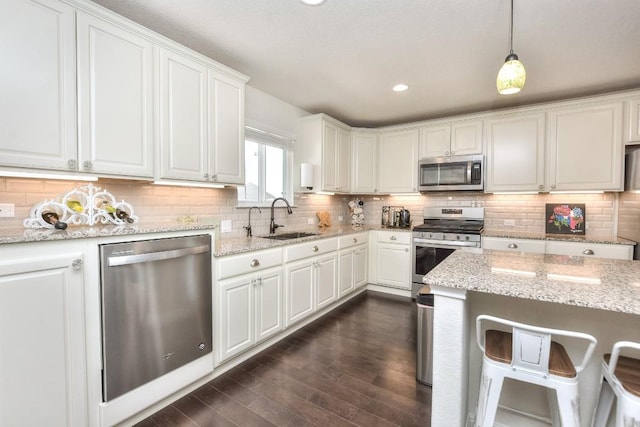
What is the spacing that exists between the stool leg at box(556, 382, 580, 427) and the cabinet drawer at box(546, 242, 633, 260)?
2.47m

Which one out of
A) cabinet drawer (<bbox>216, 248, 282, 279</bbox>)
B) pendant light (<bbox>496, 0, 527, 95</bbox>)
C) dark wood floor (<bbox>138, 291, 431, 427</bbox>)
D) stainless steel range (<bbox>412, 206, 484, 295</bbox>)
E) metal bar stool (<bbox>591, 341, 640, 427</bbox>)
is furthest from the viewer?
stainless steel range (<bbox>412, 206, 484, 295</bbox>)

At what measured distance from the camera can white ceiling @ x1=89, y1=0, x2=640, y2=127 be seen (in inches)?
73.4

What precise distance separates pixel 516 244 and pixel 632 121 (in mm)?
1590

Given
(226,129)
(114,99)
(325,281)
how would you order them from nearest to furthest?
(114,99) → (226,129) → (325,281)

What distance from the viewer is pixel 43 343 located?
4.58ft

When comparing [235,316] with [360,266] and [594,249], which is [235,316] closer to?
[360,266]

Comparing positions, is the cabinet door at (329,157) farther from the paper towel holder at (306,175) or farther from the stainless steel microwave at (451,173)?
the stainless steel microwave at (451,173)

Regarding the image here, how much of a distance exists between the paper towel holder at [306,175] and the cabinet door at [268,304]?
130 cm

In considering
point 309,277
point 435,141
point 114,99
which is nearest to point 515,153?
point 435,141

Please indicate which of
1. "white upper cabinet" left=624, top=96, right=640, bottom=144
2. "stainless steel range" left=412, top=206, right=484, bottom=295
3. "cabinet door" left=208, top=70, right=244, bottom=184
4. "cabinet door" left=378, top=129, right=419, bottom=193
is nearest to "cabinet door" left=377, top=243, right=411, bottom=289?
"stainless steel range" left=412, top=206, right=484, bottom=295

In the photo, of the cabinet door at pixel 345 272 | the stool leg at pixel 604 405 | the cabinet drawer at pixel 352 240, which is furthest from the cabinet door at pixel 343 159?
the stool leg at pixel 604 405

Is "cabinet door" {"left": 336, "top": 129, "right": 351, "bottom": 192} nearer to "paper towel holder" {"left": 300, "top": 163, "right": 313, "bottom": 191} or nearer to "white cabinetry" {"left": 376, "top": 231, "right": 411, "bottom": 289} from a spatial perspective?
"paper towel holder" {"left": 300, "top": 163, "right": 313, "bottom": 191}

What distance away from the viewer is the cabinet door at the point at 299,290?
9.19 ft

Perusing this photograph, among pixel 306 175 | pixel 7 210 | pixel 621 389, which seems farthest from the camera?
pixel 306 175
